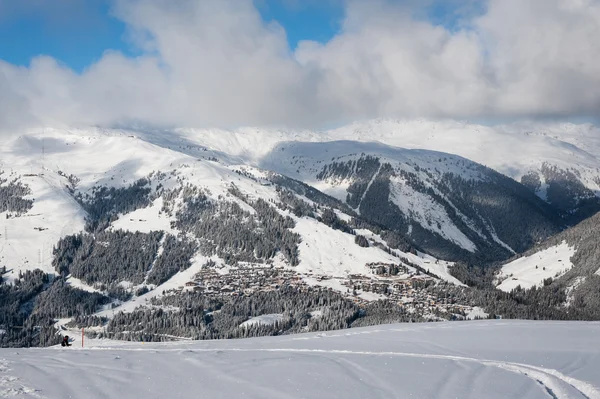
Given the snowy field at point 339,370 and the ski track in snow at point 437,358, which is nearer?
the ski track in snow at point 437,358

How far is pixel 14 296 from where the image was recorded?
177 meters

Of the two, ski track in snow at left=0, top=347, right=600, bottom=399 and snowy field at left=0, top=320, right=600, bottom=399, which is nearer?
ski track in snow at left=0, top=347, right=600, bottom=399

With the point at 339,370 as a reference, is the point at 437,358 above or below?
below

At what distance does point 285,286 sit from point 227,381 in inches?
5656

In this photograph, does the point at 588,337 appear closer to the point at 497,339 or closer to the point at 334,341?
the point at 497,339

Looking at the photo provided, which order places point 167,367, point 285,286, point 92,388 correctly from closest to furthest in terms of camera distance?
point 92,388
point 167,367
point 285,286

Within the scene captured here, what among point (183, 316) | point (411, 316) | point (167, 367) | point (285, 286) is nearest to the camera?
point (167, 367)

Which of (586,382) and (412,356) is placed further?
(412,356)

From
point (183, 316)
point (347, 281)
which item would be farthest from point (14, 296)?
point (347, 281)

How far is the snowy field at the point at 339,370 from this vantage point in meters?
26.1

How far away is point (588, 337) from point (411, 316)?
3761 inches

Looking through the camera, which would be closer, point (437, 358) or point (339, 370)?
point (339, 370)

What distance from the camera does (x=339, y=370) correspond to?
30.7 meters

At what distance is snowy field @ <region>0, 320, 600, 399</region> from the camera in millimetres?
26062
